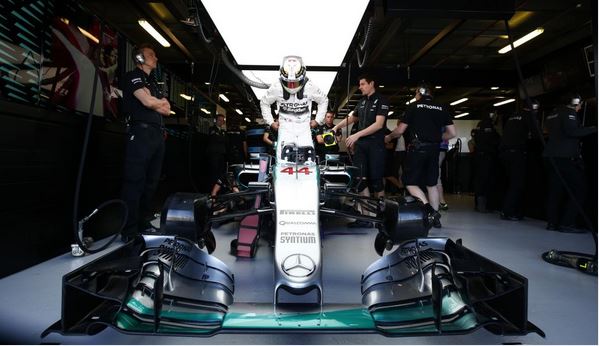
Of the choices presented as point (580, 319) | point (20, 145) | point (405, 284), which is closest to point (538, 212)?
point (580, 319)

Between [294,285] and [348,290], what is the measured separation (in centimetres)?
81

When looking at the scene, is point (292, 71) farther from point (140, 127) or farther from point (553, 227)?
point (553, 227)

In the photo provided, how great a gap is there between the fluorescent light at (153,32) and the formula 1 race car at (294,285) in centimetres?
567

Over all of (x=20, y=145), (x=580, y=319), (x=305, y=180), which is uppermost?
(x=20, y=145)

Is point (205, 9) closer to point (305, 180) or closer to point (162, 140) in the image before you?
point (162, 140)

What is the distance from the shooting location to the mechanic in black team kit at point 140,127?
134 inches

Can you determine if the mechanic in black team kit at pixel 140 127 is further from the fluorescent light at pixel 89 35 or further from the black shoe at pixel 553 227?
the black shoe at pixel 553 227

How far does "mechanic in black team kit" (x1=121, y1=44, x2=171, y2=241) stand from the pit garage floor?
0.50m

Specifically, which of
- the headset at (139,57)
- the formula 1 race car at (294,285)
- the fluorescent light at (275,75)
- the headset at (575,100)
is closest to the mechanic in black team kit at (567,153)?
the headset at (575,100)

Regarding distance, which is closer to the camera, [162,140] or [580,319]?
[580,319]

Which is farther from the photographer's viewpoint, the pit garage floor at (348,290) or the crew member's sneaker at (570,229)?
the crew member's sneaker at (570,229)

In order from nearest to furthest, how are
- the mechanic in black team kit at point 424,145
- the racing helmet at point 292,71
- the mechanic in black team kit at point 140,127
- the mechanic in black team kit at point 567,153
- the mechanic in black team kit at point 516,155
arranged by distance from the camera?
1. the racing helmet at point 292,71
2. the mechanic in black team kit at point 140,127
3. the mechanic in black team kit at point 567,153
4. the mechanic in black team kit at point 424,145
5. the mechanic in black team kit at point 516,155

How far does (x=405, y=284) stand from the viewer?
5.93ft

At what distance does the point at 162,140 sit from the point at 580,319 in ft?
10.9
